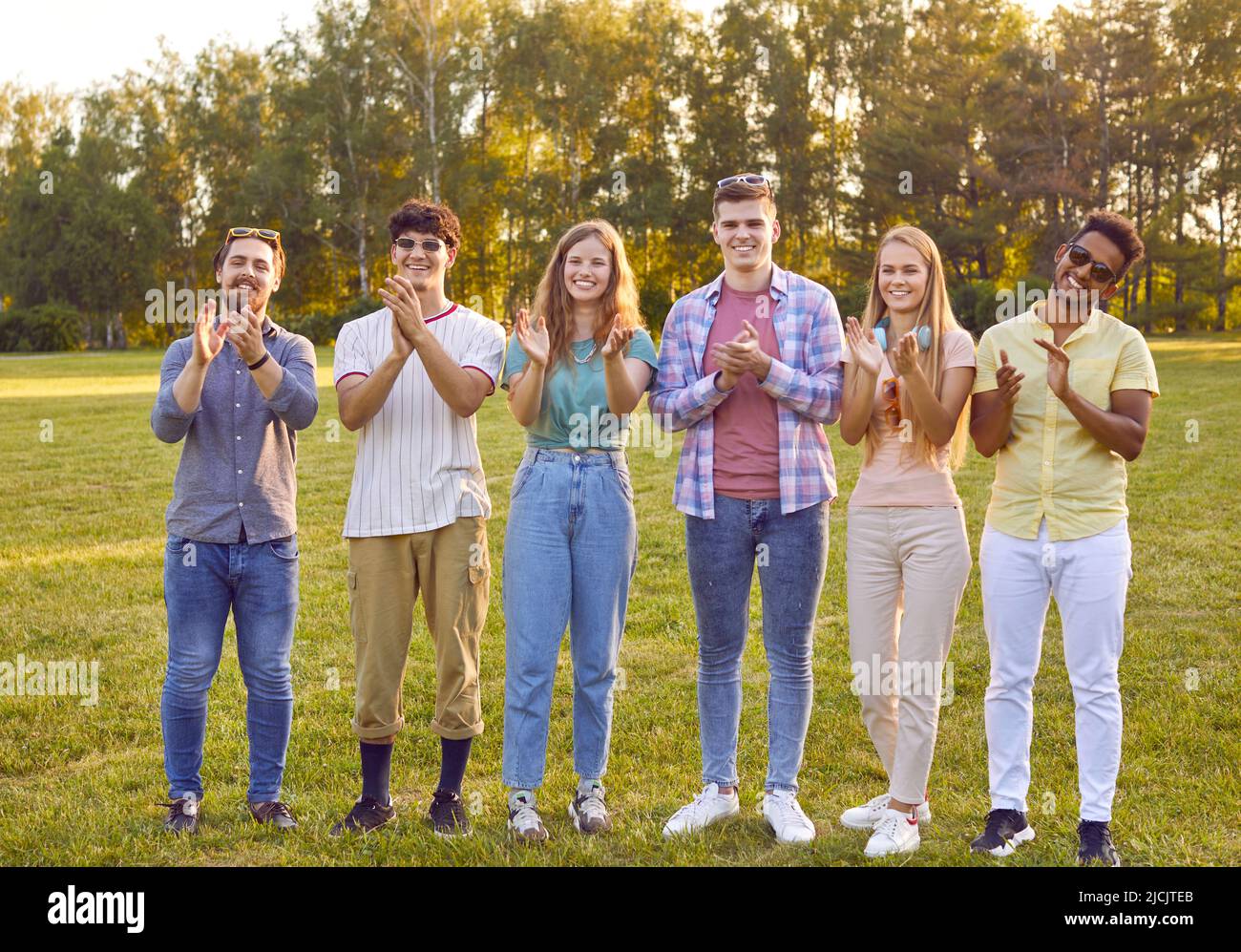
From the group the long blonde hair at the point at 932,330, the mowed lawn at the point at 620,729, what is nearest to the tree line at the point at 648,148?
the mowed lawn at the point at 620,729

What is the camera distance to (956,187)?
36.6 meters

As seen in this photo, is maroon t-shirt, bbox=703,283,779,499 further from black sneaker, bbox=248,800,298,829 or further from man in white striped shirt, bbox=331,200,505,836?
black sneaker, bbox=248,800,298,829

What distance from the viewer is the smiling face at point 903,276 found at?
13.6 feet

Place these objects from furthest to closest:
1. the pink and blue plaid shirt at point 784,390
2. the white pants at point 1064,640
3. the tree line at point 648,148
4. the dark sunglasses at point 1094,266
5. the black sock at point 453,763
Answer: the tree line at point 648,148 → the black sock at point 453,763 → the pink and blue plaid shirt at point 784,390 → the dark sunglasses at point 1094,266 → the white pants at point 1064,640

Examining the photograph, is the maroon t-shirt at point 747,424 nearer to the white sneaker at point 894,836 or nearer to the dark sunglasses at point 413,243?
the dark sunglasses at point 413,243

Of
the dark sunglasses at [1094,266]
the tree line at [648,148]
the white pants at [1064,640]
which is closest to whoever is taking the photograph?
the white pants at [1064,640]

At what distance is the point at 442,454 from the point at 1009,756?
2344 millimetres

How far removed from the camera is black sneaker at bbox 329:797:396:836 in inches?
169

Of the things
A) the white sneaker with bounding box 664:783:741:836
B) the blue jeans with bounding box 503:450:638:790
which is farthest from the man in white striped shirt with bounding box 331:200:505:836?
the white sneaker with bounding box 664:783:741:836

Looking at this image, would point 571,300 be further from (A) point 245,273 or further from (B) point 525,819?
(B) point 525,819

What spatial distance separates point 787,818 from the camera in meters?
4.27

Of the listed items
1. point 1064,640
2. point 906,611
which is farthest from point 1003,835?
point 906,611

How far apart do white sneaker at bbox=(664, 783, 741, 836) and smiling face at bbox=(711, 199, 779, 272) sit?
6.74ft

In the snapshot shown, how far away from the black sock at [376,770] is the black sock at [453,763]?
0.22 m
